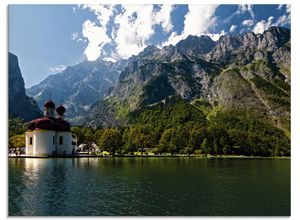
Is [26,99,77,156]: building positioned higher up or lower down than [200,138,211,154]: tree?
higher up

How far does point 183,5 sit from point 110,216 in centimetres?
1433

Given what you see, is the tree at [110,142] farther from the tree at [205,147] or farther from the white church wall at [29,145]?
the tree at [205,147]

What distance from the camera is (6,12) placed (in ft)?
68.0

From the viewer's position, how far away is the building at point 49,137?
65.2 metres

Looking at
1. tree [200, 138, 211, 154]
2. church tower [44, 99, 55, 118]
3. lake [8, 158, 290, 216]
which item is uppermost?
church tower [44, 99, 55, 118]

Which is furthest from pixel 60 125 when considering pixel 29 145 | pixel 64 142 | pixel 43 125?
pixel 29 145

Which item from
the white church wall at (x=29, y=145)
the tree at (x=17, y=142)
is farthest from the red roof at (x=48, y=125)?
the tree at (x=17, y=142)

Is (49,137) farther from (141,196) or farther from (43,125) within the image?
(141,196)

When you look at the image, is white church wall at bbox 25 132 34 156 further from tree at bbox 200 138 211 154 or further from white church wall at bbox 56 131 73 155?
tree at bbox 200 138 211 154

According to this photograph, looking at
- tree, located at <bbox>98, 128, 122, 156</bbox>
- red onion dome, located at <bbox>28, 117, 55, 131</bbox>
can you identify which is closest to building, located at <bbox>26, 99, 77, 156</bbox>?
red onion dome, located at <bbox>28, 117, 55, 131</bbox>

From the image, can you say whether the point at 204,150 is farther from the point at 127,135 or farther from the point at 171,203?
the point at 171,203

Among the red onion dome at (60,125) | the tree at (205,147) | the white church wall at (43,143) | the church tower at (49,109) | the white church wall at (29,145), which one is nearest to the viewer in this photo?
the white church wall at (43,143)

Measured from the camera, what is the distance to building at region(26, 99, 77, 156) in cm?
6525
